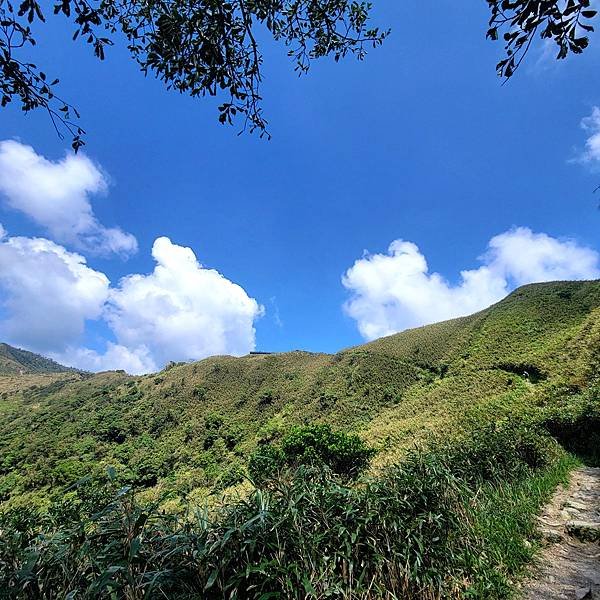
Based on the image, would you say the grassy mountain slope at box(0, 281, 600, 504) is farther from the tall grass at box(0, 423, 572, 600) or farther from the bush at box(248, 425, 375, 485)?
the tall grass at box(0, 423, 572, 600)

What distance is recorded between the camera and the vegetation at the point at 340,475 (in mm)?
2629

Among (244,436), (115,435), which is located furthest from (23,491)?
(244,436)

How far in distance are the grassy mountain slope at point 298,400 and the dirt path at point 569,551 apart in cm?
1647

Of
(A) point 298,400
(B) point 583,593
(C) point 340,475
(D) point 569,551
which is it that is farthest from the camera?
(A) point 298,400

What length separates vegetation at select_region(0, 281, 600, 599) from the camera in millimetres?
2629

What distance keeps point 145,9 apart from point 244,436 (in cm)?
4871

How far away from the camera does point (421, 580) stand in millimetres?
3045

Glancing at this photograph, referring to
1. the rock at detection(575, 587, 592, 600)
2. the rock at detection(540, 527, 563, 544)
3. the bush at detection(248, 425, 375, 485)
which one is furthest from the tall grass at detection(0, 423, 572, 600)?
the bush at detection(248, 425, 375, 485)

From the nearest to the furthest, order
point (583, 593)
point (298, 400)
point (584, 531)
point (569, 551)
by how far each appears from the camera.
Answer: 1. point (583, 593)
2. point (569, 551)
3. point (584, 531)
4. point (298, 400)

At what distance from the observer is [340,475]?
4.25 metres

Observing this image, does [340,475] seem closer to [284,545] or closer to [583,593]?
[284,545]

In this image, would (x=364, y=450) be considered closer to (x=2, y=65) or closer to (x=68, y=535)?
(x=68, y=535)

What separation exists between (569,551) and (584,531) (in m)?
0.70

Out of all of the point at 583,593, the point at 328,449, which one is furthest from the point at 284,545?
the point at 328,449
